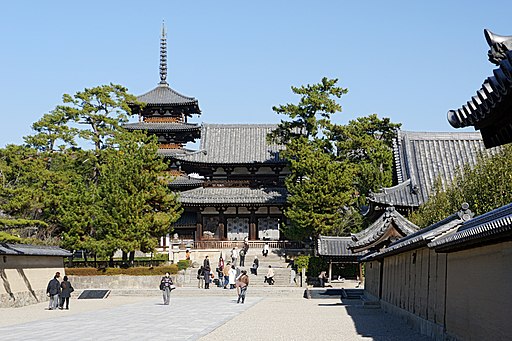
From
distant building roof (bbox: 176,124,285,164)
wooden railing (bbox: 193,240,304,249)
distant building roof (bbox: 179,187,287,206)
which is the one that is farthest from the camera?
distant building roof (bbox: 176,124,285,164)

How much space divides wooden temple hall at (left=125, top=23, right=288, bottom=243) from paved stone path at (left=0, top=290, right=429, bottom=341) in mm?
28303

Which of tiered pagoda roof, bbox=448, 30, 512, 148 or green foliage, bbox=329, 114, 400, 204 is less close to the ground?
green foliage, bbox=329, 114, 400, 204

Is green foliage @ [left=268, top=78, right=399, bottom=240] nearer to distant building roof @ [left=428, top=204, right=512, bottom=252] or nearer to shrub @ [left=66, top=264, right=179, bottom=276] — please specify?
shrub @ [left=66, top=264, right=179, bottom=276]

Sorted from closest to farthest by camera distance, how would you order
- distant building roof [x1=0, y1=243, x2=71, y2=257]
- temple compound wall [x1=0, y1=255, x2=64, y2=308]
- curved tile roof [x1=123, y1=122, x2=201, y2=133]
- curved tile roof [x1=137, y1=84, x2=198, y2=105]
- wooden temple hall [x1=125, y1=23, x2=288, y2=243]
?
1. distant building roof [x1=0, y1=243, x2=71, y2=257]
2. temple compound wall [x1=0, y1=255, x2=64, y2=308]
3. wooden temple hall [x1=125, y1=23, x2=288, y2=243]
4. curved tile roof [x1=123, y1=122, x2=201, y2=133]
5. curved tile roof [x1=137, y1=84, x2=198, y2=105]

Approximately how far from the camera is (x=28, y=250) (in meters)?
32.7

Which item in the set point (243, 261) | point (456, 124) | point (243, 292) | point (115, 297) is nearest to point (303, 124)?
point (243, 261)

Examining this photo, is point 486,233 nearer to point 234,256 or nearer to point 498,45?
point 498,45

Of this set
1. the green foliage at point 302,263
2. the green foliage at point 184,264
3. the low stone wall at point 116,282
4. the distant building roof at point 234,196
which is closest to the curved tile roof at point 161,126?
the distant building roof at point 234,196

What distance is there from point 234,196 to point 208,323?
37.6 metres

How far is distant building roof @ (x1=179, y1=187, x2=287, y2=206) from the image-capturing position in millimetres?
58656

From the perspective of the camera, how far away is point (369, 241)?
2695 cm

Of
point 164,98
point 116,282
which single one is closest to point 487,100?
point 116,282

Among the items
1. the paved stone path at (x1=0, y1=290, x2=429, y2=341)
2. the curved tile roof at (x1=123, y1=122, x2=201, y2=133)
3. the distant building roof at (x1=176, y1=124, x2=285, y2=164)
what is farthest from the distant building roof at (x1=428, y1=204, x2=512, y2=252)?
the curved tile roof at (x1=123, y1=122, x2=201, y2=133)

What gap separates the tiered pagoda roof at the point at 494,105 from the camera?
631 cm
